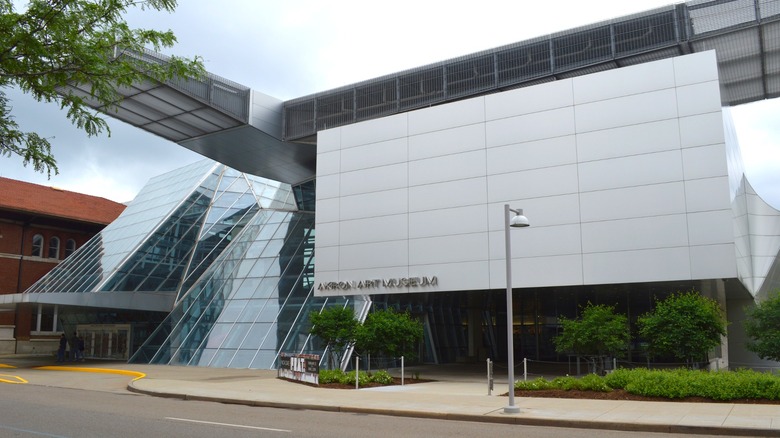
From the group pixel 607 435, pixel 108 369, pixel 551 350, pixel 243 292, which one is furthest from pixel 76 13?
pixel 551 350

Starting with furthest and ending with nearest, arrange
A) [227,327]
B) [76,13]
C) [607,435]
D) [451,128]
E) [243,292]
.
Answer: [243,292] < [227,327] < [451,128] < [607,435] < [76,13]

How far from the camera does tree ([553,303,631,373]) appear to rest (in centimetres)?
2336

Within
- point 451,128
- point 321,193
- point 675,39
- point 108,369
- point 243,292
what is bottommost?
point 108,369

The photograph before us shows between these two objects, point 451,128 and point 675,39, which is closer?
point 675,39

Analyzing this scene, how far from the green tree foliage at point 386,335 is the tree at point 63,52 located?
57.3 ft

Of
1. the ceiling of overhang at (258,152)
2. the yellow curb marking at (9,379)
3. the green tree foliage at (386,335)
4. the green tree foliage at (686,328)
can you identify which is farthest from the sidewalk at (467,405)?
the ceiling of overhang at (258,152)

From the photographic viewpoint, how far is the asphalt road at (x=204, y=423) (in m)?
12.3

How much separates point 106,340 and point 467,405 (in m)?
32.2

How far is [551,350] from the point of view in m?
38.9

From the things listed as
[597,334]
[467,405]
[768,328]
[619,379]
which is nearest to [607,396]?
[619,379]

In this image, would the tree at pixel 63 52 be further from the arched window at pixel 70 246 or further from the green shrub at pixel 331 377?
the arched window at pixel 70 246

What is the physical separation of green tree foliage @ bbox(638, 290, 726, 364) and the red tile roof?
49.4 m

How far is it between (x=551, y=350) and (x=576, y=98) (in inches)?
693

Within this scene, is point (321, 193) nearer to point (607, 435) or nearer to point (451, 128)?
point (451, 128)
